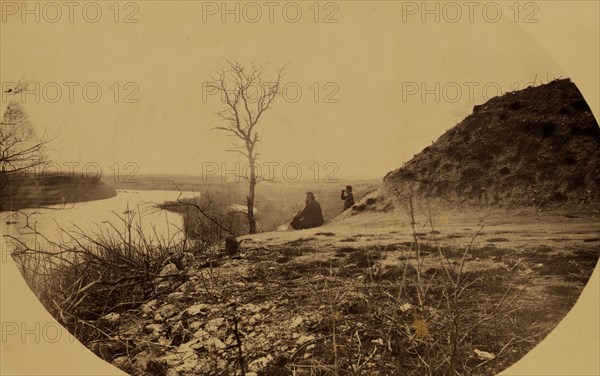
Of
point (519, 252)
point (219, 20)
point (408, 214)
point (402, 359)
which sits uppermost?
point (219, 20)

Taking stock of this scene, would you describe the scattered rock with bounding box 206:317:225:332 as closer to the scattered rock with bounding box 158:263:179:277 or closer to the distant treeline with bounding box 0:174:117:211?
the scattered rock with bounding box 158:263:179:277

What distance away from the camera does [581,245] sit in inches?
134

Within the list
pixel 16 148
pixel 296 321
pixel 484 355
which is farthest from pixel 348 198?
pixel 16 148

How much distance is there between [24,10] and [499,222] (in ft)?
9.42

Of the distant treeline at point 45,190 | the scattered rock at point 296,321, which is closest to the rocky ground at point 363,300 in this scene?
the scattered rock at point 296,321

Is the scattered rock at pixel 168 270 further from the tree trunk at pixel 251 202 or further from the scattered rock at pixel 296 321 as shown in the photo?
the scattered rock at pixel 296 321

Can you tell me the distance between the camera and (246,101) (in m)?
3.42

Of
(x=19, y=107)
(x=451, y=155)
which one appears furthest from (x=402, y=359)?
(x=19, y=107)

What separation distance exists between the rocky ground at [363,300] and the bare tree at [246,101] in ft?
1.51

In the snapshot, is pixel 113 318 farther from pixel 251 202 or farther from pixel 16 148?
pixel 16 148

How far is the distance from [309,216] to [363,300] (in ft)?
1.77

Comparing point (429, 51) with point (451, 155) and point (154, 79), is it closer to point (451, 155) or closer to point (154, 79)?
point (451, 155)

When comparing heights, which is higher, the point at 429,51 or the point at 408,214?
the point at 429,51

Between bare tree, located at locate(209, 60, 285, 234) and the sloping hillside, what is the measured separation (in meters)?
0.73
